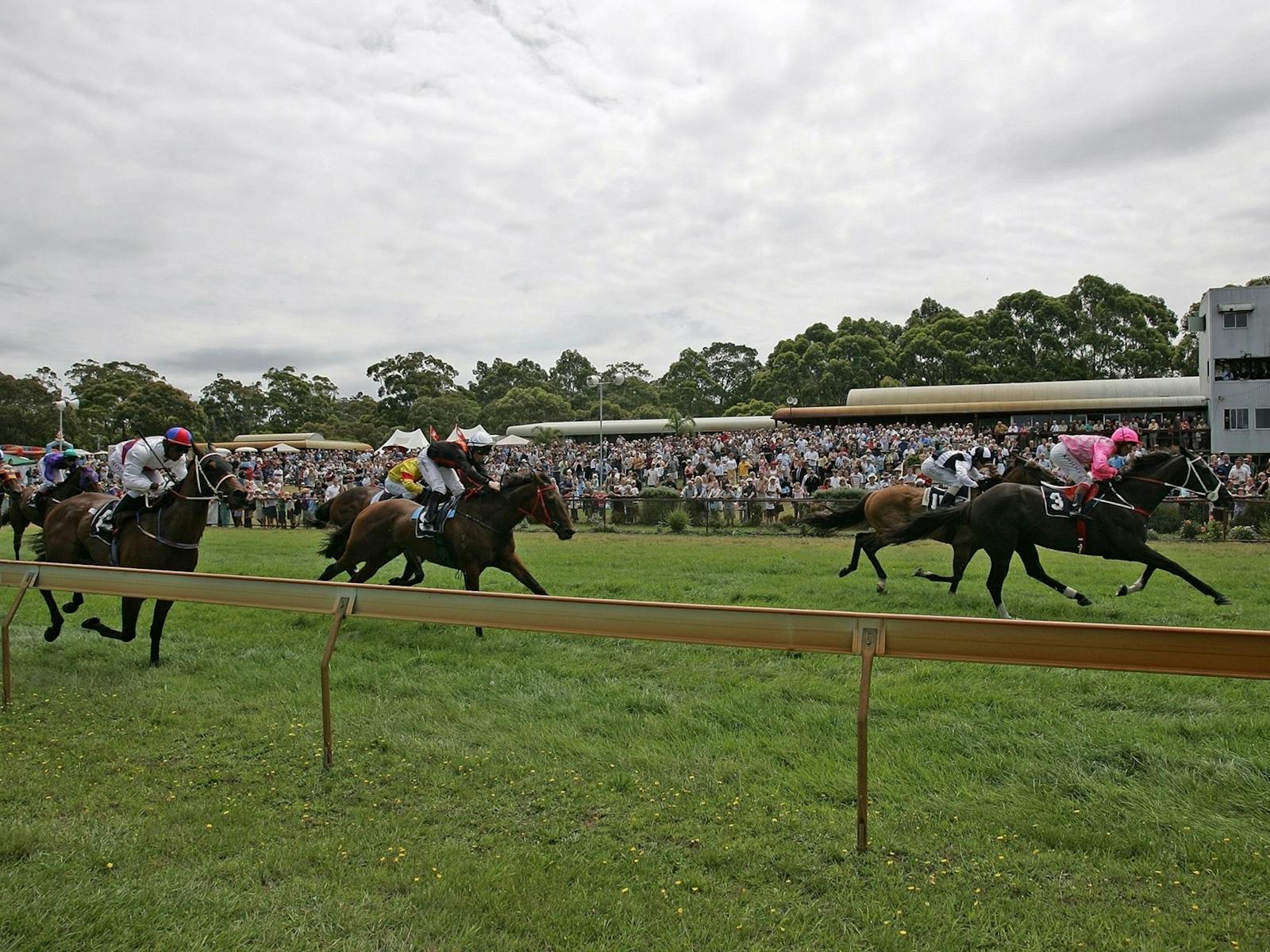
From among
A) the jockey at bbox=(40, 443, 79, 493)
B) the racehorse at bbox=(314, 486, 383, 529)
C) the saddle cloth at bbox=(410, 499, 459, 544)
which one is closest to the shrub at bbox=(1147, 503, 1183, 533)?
the saddle cloth at bbox=(410, 499, 459, 544)

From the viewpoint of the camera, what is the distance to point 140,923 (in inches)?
114

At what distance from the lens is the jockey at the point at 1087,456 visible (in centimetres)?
895

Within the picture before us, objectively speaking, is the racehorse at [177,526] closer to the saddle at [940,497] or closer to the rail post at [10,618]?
the rail post at [10,618]

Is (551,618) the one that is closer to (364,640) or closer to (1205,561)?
(364,640)

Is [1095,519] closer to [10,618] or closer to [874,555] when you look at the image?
[874,555]

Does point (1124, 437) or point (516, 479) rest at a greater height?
point (1124, 437)

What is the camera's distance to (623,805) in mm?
3863

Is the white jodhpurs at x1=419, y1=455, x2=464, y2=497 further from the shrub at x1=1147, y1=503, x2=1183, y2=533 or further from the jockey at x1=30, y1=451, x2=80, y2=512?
the shrub at x1=1147, y1=503, x2=1183, y2=533

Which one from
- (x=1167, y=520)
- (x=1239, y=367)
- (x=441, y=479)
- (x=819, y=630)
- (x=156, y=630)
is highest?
(x=1239, y=367)

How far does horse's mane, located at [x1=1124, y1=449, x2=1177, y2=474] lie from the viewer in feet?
30.3

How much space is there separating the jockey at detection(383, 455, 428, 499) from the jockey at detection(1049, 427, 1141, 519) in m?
7.31

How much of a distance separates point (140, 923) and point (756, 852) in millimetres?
2224

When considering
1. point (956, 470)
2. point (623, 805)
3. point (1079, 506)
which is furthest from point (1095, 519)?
point (623, 805)

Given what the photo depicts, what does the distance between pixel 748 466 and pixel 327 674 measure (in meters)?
23.2
